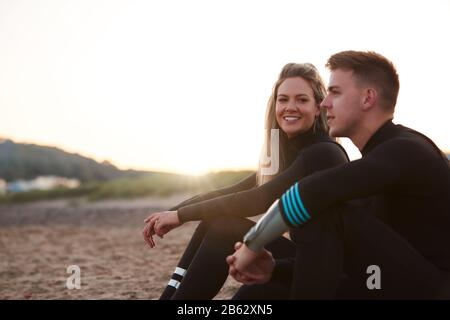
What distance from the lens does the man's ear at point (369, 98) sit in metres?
2.57

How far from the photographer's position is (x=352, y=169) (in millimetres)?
2191

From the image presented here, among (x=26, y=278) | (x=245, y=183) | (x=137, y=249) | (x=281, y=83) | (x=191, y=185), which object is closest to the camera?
(x=281, y=83)

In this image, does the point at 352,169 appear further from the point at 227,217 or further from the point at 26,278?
the point at 26,278

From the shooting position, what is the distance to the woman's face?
327cm

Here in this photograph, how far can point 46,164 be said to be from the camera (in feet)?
135

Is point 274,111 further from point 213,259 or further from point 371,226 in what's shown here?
point 371,226

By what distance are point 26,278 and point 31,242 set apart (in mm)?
4933

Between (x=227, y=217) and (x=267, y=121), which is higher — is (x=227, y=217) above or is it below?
below

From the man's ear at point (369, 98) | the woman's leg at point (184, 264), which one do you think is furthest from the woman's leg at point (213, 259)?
the man's ear at point (369, 98)

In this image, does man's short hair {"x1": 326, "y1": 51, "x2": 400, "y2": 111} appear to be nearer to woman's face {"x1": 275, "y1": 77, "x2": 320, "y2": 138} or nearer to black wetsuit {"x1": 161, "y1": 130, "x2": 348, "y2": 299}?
black wetsuit {"x1": 161, "y1": 130, "x2": 348, "y2": 299}

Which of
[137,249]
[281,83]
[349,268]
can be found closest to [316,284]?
[349,268]

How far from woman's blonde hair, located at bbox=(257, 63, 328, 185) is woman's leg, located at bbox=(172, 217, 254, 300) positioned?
561mm

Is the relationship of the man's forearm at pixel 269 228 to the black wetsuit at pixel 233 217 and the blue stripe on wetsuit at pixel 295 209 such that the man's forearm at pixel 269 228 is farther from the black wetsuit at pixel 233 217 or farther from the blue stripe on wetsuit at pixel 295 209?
the black wetsuit at pixel 233 217

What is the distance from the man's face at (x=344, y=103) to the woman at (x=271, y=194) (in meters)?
0.25
